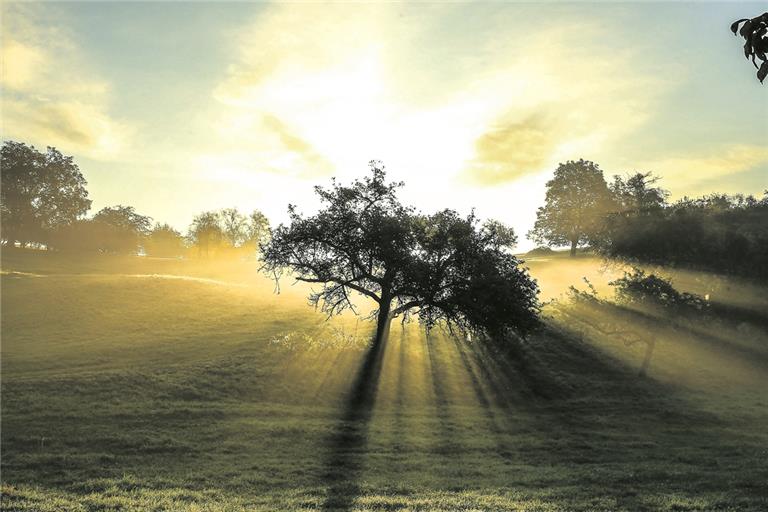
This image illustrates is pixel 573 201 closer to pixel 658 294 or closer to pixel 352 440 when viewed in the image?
pixel 658 294

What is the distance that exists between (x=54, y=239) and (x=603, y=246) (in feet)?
355

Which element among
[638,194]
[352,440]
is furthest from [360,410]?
[638,194]

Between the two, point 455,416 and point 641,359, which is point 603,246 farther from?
point 455,416

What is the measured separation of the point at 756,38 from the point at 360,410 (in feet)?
90.0

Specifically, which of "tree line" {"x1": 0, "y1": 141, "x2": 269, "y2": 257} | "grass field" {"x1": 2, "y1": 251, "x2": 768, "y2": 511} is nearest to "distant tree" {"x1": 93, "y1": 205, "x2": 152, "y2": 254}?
"tree line" {"x1": 0, "y1": 141, "x2": 269, "y2": 257}

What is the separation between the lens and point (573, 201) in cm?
8769

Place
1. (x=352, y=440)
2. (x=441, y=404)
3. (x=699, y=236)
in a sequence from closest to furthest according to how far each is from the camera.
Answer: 1. (x=352, y=440)
2. (x=441, y=404)
3. (x=699, y=236)

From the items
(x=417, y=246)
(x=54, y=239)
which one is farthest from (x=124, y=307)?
(x=54, y=239)

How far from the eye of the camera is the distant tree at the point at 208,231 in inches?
4872

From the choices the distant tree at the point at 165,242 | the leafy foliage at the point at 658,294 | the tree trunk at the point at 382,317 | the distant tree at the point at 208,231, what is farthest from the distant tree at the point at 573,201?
the distant tree at the point at 165,242

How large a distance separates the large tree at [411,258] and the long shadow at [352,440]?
3464 millimetres

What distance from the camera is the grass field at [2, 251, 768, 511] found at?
1639cm

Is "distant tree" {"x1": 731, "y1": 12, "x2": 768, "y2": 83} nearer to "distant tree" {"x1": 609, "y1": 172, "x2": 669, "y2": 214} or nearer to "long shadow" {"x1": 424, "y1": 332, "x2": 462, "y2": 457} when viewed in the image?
"long shadow" {"x1": 424, "y1": 332, "x2": 462, "y2": 457}

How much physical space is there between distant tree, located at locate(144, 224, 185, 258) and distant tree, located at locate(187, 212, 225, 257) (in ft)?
121
